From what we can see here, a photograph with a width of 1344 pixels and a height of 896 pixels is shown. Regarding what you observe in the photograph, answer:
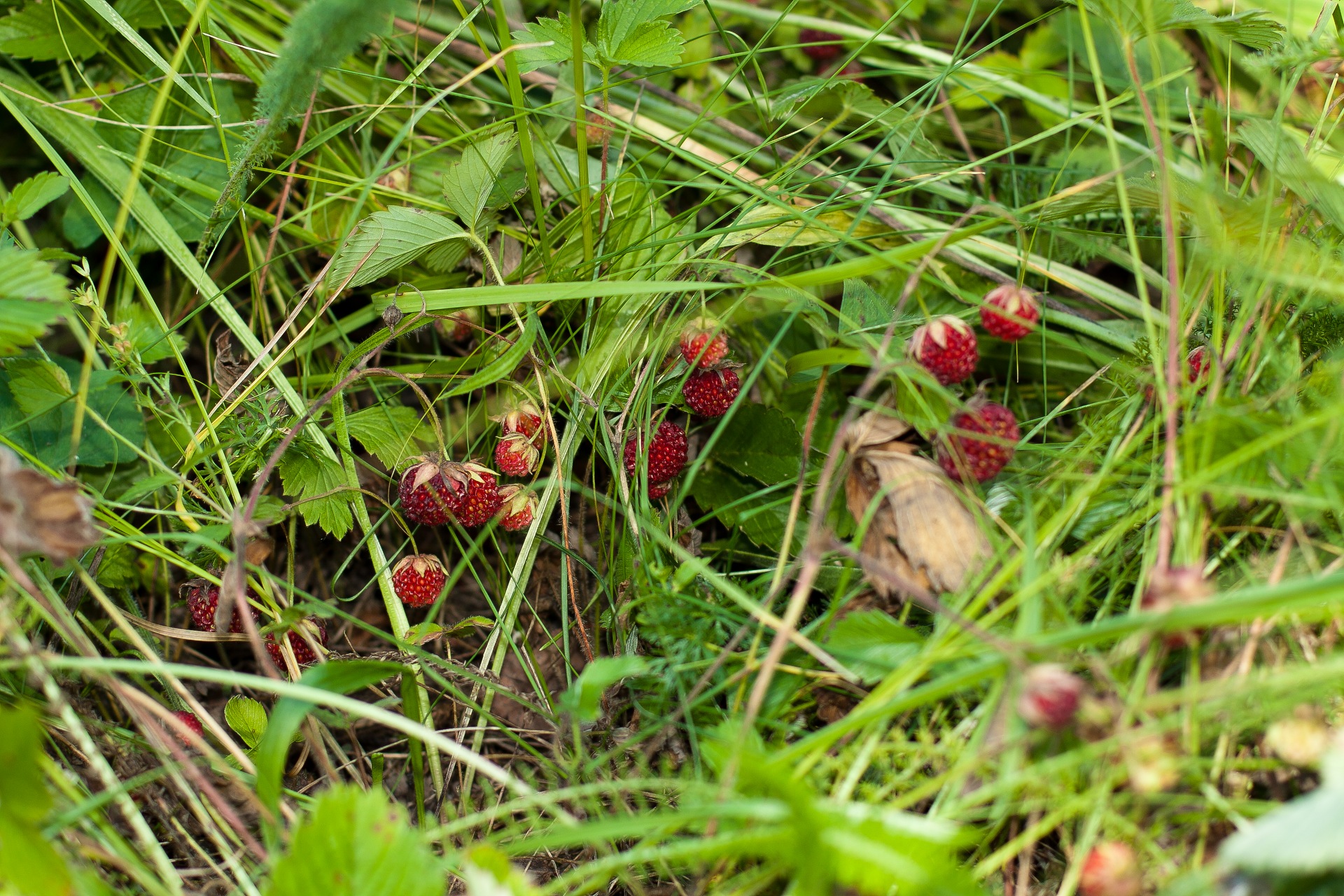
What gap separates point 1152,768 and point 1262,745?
249 millimetres

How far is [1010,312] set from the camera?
3.52 feet

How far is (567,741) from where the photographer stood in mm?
1179

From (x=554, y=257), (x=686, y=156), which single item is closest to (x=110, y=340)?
(x=554, y=257)

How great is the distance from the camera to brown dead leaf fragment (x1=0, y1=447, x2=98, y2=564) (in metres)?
0.90

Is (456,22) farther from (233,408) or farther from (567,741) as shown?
(567,741)

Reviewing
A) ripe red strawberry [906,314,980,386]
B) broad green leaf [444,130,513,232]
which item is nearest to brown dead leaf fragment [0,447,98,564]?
broad green leaf [444,130,513,232]

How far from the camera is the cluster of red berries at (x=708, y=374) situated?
1.21m

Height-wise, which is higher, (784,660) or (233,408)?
(233,408)

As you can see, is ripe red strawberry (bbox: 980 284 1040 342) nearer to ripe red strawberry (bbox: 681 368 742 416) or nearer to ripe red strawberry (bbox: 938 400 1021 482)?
ripe red strawberry (bbox: 938 400 1021 482)

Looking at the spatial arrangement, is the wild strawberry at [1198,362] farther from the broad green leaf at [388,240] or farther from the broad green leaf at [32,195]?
the broad green leaf at [32,195]

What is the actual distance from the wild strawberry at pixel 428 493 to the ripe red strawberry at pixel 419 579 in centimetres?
6

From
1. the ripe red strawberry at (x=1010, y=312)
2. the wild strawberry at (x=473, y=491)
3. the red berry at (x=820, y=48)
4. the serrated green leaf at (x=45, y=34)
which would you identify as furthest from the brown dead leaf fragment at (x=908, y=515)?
the serrated green leaf at (x=45, y=34)

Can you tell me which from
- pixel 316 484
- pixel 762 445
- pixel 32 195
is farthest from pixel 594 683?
pixel 32 195

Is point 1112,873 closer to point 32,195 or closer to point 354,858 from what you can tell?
point 354,858
